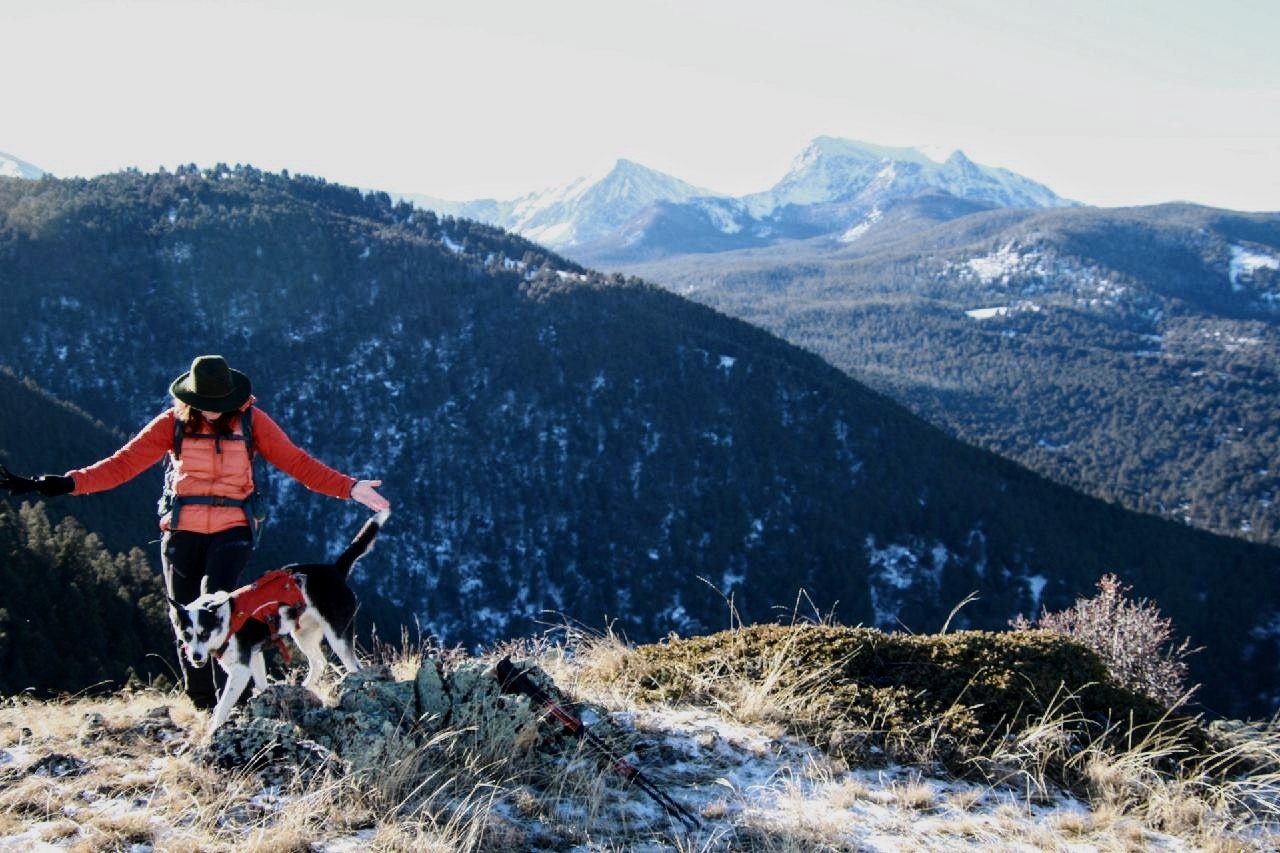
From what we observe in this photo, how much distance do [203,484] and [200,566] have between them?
1.86 ft

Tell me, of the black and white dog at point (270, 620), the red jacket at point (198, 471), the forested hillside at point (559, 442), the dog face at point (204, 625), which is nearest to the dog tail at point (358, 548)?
the black and white dog at point (270, 620)

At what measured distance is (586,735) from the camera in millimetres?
5008

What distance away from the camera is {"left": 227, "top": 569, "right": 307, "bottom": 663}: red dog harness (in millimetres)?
5309

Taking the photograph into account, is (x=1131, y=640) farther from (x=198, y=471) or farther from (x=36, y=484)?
(x=36, y=484)

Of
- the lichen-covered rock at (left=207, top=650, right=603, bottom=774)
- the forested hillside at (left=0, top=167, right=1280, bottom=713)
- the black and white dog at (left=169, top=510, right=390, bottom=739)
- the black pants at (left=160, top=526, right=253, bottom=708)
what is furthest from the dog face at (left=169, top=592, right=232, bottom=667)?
the forested hillside at (left=0, top=167, right=1280, bottom=713)

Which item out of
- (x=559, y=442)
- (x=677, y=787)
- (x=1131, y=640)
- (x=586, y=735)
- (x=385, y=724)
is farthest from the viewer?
(x=559, y=442)

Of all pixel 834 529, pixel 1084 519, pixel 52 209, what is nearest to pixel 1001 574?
pixel 1084 519

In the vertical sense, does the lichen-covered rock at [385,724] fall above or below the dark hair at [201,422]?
below

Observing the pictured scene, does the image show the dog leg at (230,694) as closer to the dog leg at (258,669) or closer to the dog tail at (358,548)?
the dog leg at (258,669)

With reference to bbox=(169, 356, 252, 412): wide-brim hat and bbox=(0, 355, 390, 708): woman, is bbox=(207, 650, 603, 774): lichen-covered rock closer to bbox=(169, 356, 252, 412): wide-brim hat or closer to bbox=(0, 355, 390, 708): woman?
bbox=(0, 355, 390, 708): woman

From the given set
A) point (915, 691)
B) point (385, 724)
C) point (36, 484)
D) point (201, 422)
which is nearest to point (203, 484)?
point (201, 422)

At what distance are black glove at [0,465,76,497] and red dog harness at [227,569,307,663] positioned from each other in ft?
4.14

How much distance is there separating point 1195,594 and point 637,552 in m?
85.4

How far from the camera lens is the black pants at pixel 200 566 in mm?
5617
